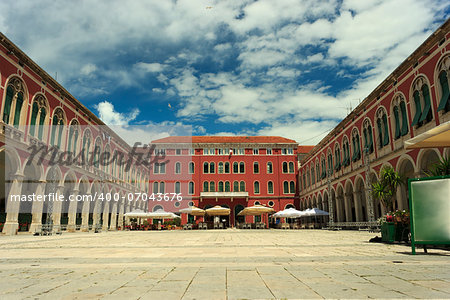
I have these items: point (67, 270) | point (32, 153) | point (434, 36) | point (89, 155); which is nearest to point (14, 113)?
point (32, 153)

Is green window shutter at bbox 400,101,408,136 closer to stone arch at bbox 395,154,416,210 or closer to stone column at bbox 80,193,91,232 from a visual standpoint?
stone arch at bbox 395,154,416,210

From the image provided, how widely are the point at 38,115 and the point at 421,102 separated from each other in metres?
23.6

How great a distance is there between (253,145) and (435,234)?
137ft

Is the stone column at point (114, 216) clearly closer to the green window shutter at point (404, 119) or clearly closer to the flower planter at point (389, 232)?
the green window shutter at point (404, 119)

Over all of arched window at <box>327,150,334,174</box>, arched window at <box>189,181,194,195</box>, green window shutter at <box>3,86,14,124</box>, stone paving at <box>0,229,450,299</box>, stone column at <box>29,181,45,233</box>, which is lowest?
stone paving at <box>0,229,450,299</box>

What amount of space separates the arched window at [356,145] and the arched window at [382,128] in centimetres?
340

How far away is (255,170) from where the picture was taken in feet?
157

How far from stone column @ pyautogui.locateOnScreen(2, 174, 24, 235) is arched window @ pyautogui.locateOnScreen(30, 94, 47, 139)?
11.8 ft

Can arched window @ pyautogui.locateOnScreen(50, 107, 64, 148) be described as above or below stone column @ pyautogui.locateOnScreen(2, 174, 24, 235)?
above

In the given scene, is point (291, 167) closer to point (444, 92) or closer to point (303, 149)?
point (303, 149)

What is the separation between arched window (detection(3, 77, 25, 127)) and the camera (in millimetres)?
18344

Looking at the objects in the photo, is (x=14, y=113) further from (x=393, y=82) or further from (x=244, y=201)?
(x=244, y=201)

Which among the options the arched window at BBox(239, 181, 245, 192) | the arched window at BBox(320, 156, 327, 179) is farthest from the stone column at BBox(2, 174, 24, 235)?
the arched window at BBox(239, 181, 245, 192)

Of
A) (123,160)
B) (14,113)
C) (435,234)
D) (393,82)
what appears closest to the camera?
(435,234)
